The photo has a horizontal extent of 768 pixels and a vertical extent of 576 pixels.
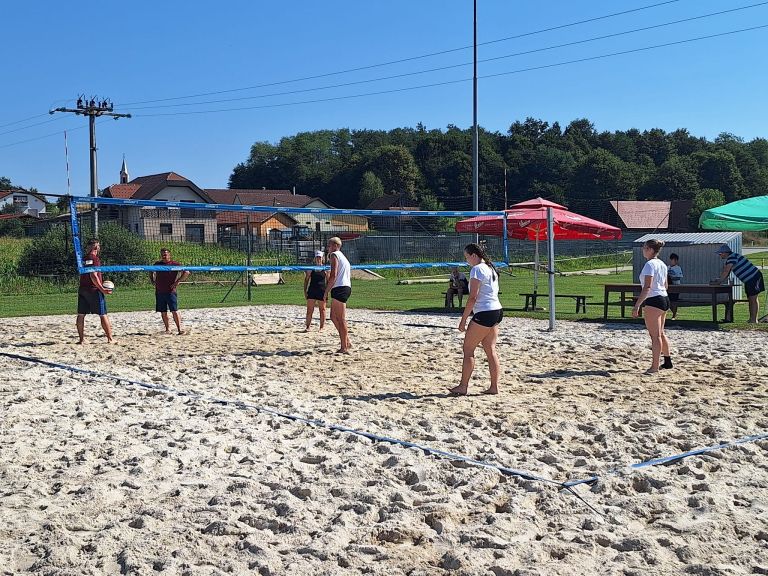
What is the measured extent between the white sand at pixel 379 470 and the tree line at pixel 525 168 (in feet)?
200

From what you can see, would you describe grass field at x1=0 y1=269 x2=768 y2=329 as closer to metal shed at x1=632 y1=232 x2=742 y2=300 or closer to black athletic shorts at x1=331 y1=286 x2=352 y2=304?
metal shed at x1=632 y1=232 x2=742 y2=300

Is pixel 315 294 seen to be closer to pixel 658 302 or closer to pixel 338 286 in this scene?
pixel 338 286

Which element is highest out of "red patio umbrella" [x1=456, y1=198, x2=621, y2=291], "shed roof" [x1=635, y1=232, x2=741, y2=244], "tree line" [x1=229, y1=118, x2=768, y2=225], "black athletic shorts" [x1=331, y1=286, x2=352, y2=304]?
"tree line" [x1=229, y1=118, x2=768, y2=225]

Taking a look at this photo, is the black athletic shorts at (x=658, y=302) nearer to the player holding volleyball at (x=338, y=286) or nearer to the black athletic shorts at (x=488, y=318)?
the black athletic shorts at (x=488, y=318)

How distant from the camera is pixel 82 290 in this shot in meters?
11.8

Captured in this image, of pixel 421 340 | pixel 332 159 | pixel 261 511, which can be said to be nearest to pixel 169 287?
pixel 421 340

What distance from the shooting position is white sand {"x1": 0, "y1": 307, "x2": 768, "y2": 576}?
13.1ft

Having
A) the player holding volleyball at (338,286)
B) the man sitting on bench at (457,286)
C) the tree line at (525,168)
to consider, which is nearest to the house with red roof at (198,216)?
the player holding volleyball at (338,286)

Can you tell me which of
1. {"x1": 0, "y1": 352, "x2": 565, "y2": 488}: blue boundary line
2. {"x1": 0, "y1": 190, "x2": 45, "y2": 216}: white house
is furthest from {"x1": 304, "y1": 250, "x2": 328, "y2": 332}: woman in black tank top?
{"x1": 0, "y1": 352, "x2": 565, "y2": 488}: blue boundary line

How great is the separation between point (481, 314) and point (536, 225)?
10957 mm

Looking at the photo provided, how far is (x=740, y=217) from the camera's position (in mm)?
13867

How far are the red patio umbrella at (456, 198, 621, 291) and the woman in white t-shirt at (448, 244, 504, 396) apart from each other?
8178mm

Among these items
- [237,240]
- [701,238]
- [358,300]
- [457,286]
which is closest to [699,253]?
[701,238]

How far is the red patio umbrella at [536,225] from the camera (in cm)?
1708
